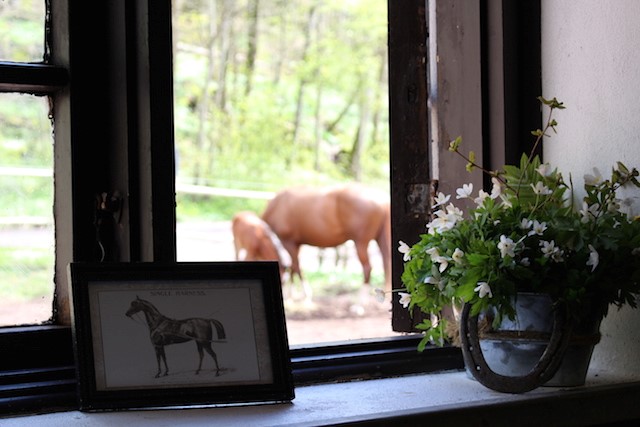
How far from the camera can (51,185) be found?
1.20m

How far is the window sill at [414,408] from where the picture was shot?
1021 mm

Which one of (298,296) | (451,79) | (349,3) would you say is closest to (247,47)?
(349,3)

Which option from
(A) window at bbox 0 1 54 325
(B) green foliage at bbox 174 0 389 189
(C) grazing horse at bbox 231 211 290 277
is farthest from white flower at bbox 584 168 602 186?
(B) green foliage at bbox 174 0 389 189

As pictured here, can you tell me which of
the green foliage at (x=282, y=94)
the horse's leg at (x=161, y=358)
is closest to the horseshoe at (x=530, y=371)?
the horse's leg at (x=161, y=358)

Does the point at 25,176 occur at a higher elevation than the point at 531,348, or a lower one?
higher

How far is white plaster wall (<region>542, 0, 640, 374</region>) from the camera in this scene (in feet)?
4.11

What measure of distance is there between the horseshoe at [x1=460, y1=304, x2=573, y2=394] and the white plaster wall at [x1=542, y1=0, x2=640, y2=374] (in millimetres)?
188

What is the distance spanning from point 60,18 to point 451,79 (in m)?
0.59

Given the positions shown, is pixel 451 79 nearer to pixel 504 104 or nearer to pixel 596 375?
pixel 504 104

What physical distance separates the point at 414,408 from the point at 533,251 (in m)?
0.25

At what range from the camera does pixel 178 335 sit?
109 centimetres

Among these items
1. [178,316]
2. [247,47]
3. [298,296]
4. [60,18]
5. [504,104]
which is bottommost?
[298,296]

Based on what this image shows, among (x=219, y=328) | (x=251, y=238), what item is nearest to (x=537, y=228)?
(x=219, y=328)

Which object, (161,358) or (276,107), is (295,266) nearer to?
(276,107)
